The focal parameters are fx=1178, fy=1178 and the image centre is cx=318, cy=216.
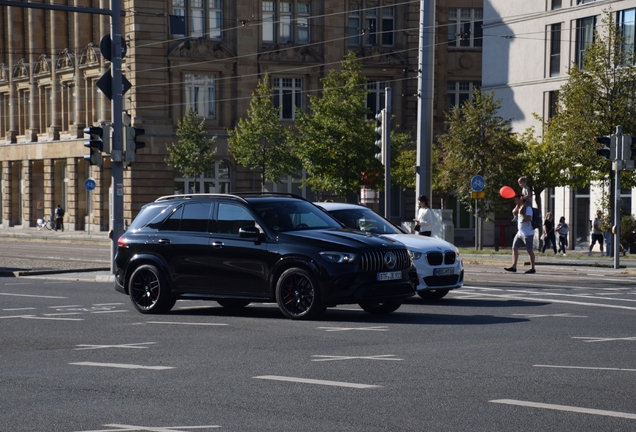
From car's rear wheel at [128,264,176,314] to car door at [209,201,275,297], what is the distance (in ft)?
2.66

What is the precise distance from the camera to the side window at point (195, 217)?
54.1 ft

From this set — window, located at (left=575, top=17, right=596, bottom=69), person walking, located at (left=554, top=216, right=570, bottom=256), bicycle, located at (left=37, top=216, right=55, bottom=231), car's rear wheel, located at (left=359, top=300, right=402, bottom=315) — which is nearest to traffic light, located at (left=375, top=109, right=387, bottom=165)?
car's rear wheel, located at (left=359, top=300, right=402, bottom=315)

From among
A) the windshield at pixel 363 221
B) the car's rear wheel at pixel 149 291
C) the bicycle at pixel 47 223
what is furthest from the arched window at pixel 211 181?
the car's rear wheel at pixel 149 291

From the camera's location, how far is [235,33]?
200 ft

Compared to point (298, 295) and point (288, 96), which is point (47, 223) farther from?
point (298, 295)

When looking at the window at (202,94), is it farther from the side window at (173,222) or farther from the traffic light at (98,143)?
the side window at (173,222)

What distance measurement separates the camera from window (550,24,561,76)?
2020 inches

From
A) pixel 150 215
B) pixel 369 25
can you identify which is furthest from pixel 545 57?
pixel 150 215

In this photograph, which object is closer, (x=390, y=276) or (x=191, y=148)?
(x=390, y=276)

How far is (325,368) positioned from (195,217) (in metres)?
6.54

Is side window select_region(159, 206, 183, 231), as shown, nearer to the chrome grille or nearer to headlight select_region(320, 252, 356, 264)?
headlight select_region(320, 252, 356, 264)

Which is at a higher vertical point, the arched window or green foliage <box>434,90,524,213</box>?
green foliage <box>434,90,524,213</box>

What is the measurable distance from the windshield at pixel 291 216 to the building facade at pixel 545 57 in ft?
108

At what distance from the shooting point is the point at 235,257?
15.9 meters
